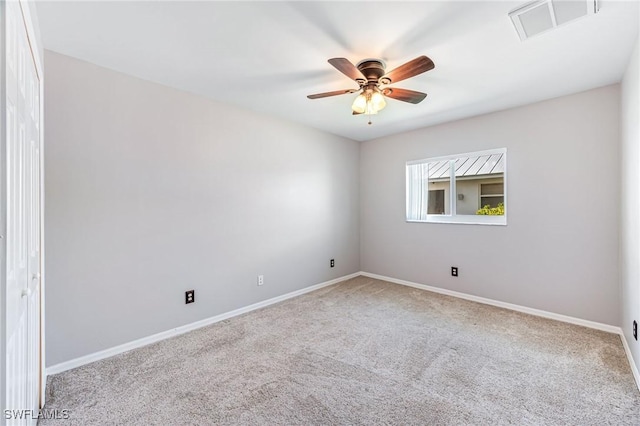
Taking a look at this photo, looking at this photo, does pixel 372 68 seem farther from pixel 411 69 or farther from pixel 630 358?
pixel 630 358

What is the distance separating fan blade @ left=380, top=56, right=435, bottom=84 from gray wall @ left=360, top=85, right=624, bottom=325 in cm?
202

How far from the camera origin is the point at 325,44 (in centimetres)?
199

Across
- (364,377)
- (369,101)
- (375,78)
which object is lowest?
(364,377)

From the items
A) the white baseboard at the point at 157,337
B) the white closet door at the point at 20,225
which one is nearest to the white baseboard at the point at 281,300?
the white baseboard at the point at 157,337

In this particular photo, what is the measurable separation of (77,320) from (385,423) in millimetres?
2323

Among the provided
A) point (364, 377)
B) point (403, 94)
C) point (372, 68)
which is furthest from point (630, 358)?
point (372, 68)

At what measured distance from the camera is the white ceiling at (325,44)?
5.49 feet

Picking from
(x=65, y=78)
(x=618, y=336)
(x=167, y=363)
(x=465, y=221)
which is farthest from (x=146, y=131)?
(x=618, y=336)

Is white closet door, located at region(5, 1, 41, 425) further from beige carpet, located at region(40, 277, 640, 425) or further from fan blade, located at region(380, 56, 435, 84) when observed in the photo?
fan blade, located at region(380, 56, 435, 84)

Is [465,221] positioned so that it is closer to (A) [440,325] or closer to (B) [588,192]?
(B) [588,192]

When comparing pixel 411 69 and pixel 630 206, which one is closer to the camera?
pixel 411 69

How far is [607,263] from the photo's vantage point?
2.71 meters

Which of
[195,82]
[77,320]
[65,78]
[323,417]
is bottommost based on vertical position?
[323,417]

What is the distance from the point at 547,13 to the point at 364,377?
257cm
